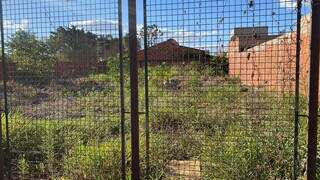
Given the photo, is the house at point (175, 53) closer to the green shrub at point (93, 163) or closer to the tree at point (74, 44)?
the tree at point (74, 44)

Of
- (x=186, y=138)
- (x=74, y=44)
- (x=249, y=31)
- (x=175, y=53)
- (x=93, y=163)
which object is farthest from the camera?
(x=186, y=138)

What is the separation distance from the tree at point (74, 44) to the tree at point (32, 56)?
0.12 m

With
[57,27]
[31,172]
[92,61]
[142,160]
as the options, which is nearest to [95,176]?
[142,160]

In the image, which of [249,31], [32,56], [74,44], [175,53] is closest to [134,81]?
[175,53]

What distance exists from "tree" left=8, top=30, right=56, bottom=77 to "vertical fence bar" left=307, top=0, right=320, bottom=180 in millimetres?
2895

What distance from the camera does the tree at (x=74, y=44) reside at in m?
4.57

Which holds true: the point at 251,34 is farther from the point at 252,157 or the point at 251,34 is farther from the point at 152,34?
the point at 252,157

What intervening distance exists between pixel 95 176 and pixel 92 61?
145 cm

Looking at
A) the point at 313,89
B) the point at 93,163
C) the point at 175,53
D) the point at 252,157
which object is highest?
the point at 175,53

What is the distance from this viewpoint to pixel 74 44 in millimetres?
4824

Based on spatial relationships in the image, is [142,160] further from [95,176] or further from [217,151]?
[217,151]

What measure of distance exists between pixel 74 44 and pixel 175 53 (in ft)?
4.18

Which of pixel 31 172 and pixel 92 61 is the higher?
pixel 92 61

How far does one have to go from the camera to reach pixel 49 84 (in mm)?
5305
